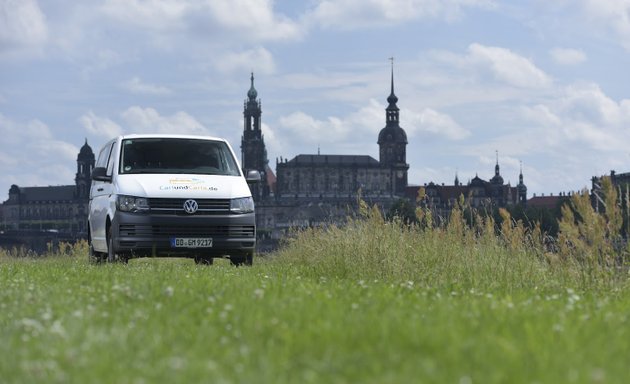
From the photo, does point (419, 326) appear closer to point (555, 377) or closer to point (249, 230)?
point (555, 377)

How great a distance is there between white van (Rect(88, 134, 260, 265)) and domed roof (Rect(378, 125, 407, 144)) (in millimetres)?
170792

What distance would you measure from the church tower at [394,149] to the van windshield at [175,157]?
16957 cm

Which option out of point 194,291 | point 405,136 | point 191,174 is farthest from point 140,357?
point 405,136

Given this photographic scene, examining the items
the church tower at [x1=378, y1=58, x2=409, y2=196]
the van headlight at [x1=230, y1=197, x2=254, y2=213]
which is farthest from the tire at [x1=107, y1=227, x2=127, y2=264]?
the church tower at [x1=378, y1=58, x2=409, y2=196]

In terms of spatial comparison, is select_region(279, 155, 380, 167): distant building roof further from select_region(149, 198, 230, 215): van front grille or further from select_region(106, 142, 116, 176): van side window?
select_region(149, 198, 230, 215): van front grille

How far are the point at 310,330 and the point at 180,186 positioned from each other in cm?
807

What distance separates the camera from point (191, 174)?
13.8m

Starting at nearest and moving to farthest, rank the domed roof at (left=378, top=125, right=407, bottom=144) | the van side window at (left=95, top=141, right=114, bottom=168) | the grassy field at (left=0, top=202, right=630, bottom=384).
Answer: the grassy field at (left=0, top=202, right=630, bottom=384)
the van side window at (left=95, top=141, right=114, bottom=168)
the domed roof at (left=378, top=125, right=407, bottom=144)

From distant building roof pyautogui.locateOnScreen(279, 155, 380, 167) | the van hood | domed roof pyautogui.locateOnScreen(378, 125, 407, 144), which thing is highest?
domed roof pyautogui.locateOnScreen(378, 125, 407, 144)

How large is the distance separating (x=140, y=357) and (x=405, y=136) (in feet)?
599

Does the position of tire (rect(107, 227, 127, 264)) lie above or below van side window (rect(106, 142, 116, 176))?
below

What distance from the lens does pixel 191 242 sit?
13.1 metres

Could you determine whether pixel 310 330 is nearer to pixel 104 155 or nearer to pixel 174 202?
pixel 174 202

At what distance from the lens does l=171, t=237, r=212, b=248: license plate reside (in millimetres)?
13047
